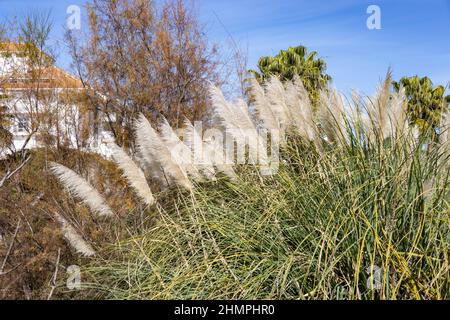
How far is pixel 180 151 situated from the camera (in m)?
4.11

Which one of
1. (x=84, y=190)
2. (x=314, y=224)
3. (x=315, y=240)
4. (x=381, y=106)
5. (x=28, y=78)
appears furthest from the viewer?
(x=28, y=78)

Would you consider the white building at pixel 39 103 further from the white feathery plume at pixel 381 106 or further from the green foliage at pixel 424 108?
the white feathery plume at pixel 381 106

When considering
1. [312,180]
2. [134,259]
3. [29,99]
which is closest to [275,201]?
[312,180]

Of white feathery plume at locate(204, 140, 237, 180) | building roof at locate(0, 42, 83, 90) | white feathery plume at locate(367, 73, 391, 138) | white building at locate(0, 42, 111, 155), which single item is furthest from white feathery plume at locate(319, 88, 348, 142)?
building roof at locate(0, 42, 83, 90)

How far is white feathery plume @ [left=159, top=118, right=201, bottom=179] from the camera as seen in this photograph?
4.08 m

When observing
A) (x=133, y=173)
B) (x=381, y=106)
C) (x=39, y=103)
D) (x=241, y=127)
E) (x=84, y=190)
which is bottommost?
(x=84, y=190)

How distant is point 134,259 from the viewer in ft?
13.3

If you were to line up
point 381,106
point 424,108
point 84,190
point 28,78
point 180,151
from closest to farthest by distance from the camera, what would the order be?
point 381,106
point 84,190
point 180,151
point 424,108
point 28,78

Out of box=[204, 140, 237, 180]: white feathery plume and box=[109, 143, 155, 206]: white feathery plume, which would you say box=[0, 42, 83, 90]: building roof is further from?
box=[204, 140, 237, 180]: white feathery plume

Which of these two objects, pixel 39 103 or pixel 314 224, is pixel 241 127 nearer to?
pixel 314 224

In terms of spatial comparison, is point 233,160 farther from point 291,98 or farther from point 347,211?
A: point 347,211

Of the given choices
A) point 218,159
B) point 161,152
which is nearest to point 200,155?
point 218,159

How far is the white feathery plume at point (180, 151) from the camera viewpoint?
13.4ft
